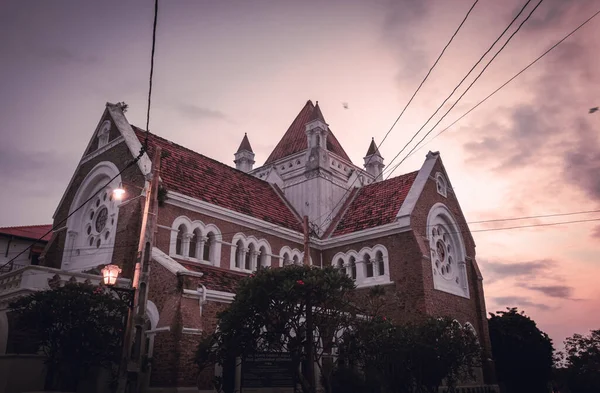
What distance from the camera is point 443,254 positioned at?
27.4m

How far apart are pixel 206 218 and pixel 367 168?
1887 centimetres

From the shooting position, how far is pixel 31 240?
33000 mm

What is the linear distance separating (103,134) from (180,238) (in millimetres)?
7275

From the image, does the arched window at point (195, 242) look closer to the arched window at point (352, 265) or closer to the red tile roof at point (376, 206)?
the arched window at point (352, 265)

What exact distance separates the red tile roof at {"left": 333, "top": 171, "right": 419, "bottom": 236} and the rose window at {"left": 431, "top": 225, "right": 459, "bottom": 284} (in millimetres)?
2628

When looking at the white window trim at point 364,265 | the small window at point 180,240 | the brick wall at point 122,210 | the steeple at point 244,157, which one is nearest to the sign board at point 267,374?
the brick wall at point 122,210

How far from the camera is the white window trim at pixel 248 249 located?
23227 millimetres

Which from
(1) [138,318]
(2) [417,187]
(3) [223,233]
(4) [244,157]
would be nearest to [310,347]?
(1) [138,318]

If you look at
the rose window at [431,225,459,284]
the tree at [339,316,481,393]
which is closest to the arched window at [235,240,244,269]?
the tree at [339,316,481,393]

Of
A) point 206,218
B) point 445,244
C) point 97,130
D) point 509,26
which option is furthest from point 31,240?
point 509,26

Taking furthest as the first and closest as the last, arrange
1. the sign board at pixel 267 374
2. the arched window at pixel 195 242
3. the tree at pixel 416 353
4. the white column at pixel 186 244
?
the arched window at pixel 195 242 → the white column at pixel 186 244 → the tree at pixel 416 353 → the sign board at pixel 267 374

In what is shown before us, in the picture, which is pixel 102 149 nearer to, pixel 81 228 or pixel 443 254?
pixel 81 228

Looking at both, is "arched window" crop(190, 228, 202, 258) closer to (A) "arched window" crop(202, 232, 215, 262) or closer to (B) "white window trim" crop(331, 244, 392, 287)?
(A) "arched window" crop(202, 232, 215, 262)

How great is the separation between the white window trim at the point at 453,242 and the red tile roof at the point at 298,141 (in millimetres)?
9179
